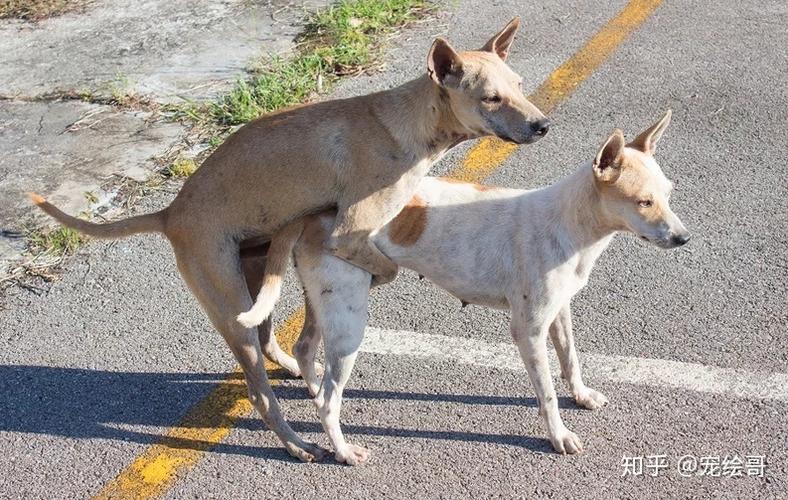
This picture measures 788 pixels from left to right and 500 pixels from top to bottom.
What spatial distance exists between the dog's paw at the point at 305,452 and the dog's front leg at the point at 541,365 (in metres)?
0.92

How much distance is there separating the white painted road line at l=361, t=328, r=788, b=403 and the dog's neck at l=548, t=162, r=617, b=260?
26.8 inches

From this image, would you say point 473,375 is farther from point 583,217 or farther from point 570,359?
point 583,217

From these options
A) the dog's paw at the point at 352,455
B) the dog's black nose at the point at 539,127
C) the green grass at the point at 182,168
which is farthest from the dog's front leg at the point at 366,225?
the green grass at the point at 182,168

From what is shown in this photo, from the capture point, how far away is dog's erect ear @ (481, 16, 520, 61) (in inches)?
194

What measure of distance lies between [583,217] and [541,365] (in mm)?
611

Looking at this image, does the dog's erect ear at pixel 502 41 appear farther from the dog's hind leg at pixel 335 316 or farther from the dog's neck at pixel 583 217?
the dog's hind leg at pixel 335 316

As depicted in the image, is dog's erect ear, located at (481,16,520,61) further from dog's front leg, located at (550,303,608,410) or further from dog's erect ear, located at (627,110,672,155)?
dog's front leg, located at (550,303,608,410)

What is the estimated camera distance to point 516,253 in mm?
4590

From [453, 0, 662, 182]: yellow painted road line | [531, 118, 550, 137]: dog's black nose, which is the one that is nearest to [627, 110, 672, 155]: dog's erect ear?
[531, 118, 550, 137]: dog's black nose

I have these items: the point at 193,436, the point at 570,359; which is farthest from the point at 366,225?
the point at 193,436

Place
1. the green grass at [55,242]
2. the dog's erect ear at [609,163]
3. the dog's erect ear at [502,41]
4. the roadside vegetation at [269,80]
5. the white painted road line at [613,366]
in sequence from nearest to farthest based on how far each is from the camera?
the dog's erect ear at [609,163], the white painted road line at [613,366], the dog's erect ear at [502,41], the green grass at [55,242], the roadside vegetation at [269,80]

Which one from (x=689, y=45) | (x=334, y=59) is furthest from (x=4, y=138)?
(x=689, y=45)

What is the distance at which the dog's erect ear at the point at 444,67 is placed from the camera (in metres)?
4.56

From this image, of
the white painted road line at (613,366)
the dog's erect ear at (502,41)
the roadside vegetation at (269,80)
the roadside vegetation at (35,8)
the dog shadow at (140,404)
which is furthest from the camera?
the roadside vegetation at (35,8)
